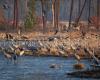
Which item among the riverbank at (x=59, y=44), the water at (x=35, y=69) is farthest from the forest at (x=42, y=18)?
the water at (x=35, y=69)

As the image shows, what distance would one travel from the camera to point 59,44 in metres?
53.9

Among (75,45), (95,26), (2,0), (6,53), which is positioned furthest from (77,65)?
(2,0)

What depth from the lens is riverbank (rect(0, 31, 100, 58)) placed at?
49.8m

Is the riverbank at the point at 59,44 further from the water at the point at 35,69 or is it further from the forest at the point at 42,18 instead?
the forest at the point at 42,18

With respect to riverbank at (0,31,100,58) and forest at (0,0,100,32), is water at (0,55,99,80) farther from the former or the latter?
forest at (0,0,100,32)

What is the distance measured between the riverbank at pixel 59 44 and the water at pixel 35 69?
2389mm

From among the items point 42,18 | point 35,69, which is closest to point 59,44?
point 35,69

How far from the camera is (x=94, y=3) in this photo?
110 m

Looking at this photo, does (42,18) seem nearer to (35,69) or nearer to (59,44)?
(59,44)

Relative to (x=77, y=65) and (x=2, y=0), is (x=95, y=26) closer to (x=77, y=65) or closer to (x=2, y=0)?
(x=2, y=0)

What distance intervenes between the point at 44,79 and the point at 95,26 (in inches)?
1741

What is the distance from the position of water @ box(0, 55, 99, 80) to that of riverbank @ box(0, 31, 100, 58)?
239 cm

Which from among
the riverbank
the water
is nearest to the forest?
the riverbank

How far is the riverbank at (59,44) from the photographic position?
4975 centimetres
